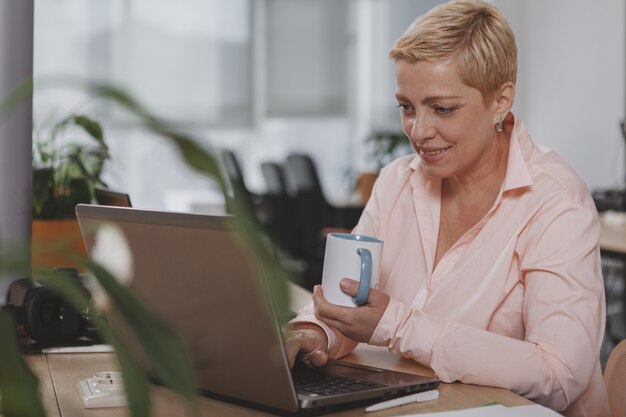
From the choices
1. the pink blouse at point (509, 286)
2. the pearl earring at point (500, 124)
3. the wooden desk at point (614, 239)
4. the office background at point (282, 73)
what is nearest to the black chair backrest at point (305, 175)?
the office background at point (282, 73)

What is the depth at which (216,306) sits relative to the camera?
933mm

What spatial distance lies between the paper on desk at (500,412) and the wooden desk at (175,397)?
0.16 feet

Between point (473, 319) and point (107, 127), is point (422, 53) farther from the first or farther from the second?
point (107, 127)

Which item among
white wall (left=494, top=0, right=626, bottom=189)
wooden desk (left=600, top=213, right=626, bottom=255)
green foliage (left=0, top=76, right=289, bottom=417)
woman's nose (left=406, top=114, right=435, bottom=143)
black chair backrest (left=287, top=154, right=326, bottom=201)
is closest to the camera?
green foliage (left=0, top=76, right=289, bottom=417)

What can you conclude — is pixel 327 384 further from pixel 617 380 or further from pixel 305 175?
pixel 305 175

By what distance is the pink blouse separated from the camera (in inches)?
47.6

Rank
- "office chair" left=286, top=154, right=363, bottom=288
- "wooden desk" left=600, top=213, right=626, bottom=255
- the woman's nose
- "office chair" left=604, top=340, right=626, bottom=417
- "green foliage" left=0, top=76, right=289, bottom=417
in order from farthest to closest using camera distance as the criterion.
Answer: "office chair" left=286, top=154, right=363, bottom=288 → "wooden desk" left=600, top=213, right=626, bottom=255 → the woman's nose → "office chair" left=604, top=340, right=626, bottom=417 → "green foliage" left=0, top=76, right=289, bottom=417

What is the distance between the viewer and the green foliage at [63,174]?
195 cm

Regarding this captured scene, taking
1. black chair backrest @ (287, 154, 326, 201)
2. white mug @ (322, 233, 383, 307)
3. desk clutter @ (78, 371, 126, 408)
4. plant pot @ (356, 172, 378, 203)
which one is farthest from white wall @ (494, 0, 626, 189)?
desk clutter @ (78, 371, 126, 408)

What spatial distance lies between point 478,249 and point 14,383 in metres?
1.05

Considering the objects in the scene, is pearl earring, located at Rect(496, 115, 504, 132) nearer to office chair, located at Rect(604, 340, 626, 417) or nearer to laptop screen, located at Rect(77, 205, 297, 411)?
office chair, located at Rect(604, 340, 626, 417)

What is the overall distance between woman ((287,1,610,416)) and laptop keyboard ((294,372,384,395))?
6 centimetres

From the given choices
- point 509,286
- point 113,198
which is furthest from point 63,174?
point 509,286

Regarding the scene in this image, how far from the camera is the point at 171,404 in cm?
107
